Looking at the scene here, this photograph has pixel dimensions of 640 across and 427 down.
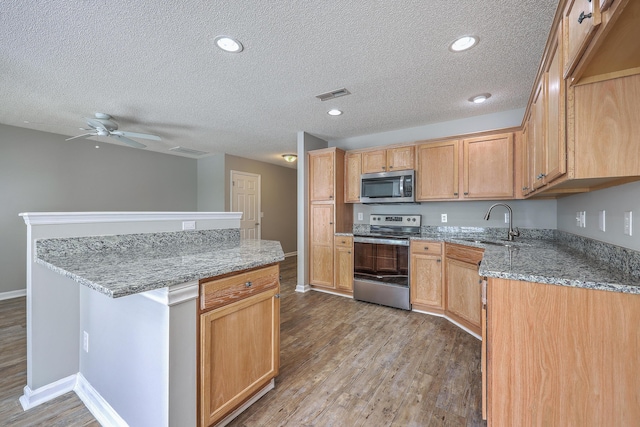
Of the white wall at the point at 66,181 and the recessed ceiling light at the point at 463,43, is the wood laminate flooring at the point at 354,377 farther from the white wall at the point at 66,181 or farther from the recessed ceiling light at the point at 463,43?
the recessed ceiling light at the point at 463,43

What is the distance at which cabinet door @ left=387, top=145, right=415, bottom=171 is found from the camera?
3531mm

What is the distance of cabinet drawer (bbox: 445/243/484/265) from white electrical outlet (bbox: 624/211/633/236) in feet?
3.80

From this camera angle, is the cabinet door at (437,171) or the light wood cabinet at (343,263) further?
the light wood cabinet at (343,263)

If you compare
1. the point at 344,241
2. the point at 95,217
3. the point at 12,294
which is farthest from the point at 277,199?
the point at 95,217

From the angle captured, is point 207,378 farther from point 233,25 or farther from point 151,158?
point 151,158

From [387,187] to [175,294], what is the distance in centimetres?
298

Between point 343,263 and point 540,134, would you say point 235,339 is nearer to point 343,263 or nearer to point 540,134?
point 540,134

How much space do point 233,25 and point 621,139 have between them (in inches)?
84.9

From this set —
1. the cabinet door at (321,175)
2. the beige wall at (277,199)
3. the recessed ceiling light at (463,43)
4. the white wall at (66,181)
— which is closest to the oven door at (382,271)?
the cabinet door at (321,175)

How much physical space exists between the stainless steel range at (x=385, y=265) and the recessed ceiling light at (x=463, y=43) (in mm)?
1963

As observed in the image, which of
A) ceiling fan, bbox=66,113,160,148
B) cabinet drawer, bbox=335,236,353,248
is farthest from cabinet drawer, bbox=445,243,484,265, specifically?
ceiling fan, bbox=66,113,160,148

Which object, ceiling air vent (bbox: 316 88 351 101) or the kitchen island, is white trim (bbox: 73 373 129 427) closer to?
the kitchen island

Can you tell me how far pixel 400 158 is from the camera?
11.8ft

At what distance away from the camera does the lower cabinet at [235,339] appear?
1322 millimetres
